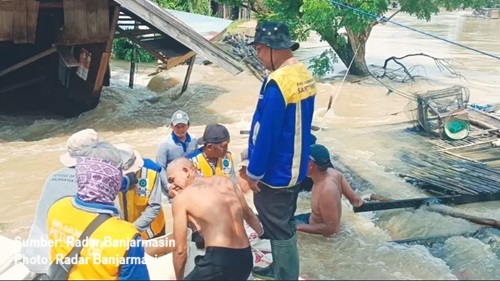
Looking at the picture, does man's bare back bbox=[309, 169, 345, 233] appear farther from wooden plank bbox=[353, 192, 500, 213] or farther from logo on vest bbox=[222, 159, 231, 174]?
logo on vest bbox=[222, 159, 231, 174]

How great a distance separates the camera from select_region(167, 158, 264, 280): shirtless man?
3.45 metres

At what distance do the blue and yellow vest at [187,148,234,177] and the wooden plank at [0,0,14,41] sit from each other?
665 cm

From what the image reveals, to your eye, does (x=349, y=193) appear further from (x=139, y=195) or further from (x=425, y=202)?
(x=139, y=195)

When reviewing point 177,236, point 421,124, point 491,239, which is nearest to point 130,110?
point 421,124

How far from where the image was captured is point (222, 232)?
345cm

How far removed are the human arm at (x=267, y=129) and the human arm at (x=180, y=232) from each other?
507 mm

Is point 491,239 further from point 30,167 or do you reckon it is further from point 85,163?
point 30,167

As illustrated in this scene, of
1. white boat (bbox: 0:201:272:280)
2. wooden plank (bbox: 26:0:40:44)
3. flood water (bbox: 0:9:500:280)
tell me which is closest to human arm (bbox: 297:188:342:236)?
flood water (bbox: 0:9:500:280)

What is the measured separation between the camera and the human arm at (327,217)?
207 inches

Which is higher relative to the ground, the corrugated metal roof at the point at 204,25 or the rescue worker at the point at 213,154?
the rescue worker at the point at 213,154

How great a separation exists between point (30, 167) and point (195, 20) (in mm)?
8577

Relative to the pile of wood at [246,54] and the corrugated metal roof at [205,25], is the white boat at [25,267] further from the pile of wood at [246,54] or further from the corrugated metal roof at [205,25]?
the pile of wood at [246,54]

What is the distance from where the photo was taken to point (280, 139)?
3.67 meters

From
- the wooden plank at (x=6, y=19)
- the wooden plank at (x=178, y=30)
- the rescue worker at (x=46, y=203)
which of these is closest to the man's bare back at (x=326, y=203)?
the rescue worker at (x=46, y=203)
